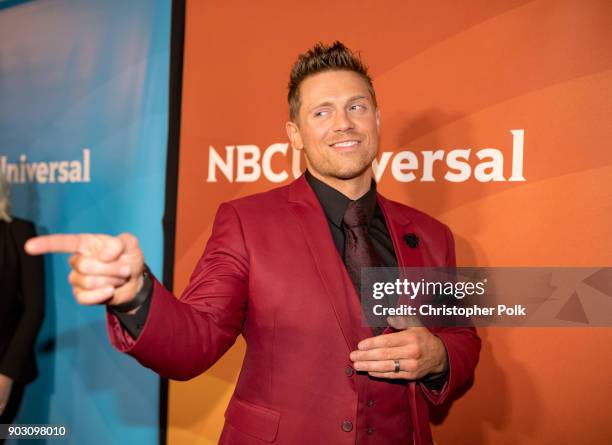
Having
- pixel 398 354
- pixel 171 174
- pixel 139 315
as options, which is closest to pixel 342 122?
pixel 398 354

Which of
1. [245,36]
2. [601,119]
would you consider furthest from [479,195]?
[245,36]

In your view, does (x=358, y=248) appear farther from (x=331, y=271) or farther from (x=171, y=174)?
(x=171, y=174)

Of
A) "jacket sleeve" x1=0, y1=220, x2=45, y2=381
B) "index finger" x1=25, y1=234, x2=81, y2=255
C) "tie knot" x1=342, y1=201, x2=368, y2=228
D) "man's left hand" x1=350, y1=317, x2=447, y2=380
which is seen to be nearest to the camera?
A: "index finger" x1=25, y1=234, x2=81, y2=255

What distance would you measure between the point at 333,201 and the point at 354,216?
87 millimetres

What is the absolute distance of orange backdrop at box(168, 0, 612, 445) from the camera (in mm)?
1974

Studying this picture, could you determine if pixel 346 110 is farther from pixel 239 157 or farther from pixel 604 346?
pixel 604 346

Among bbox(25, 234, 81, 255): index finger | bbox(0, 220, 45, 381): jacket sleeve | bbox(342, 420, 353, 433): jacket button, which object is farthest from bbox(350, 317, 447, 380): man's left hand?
bbox(0, 220, 45, 381): jacket sleeve

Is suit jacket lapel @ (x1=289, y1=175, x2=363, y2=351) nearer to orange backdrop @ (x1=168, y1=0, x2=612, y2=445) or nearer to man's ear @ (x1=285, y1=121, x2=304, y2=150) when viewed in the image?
man's ear @ (x1=285, y1=121, x2=304, y2=150)

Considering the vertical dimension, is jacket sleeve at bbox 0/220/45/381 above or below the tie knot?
below

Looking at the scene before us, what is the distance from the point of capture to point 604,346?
195 centimetres

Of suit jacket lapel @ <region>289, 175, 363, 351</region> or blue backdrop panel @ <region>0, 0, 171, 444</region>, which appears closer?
suit jacket lapel @ <region>289, 175, 363, 351</region>

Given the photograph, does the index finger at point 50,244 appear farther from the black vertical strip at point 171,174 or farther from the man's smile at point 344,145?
the black vertical strip at point 171,174

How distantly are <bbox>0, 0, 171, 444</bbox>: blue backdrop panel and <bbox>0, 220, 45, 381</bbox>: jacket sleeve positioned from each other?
30 cm

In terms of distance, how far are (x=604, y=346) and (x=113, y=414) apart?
233cm
